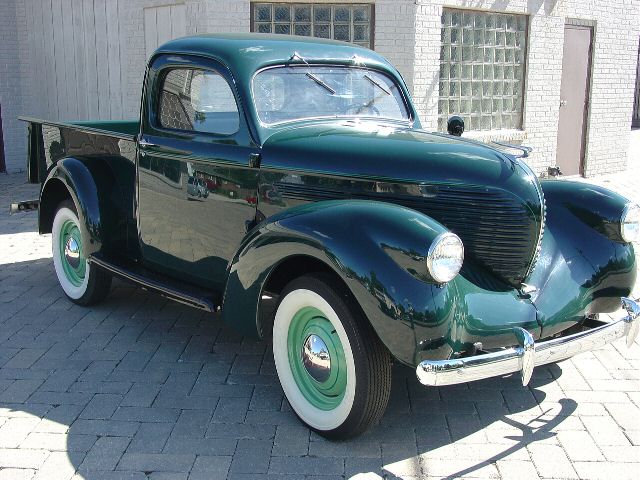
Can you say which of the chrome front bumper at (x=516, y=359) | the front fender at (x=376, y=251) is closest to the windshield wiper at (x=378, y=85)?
the front fender at (x=376, y=251)

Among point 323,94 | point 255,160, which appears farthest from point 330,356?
point 323,94

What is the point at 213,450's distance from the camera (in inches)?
126

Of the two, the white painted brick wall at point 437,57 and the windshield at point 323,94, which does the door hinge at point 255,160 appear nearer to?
the windshield at point 323,94

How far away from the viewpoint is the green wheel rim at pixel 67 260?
5.14 meters

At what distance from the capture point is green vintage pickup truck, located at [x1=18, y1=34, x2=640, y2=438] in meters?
3.02

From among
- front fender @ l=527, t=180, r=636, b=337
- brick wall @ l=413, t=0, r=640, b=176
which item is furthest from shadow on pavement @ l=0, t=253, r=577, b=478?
brick wall @ l=413, t=0, r=640, b=176

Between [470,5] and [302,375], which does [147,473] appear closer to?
[302,375]

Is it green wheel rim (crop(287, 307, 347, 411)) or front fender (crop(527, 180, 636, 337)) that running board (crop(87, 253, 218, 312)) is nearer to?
green wheel rim (crop(287, 307, 347, 411))

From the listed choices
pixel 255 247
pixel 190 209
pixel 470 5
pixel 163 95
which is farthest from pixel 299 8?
pixel 255 247

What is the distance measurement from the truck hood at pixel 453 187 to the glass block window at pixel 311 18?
5.05m

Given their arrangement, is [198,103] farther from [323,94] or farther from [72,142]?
[72,142]

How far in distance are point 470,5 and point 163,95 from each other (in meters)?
5.61

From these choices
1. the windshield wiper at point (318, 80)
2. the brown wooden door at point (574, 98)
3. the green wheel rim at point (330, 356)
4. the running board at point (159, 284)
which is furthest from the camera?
the brown wooden door at point (574, 98)

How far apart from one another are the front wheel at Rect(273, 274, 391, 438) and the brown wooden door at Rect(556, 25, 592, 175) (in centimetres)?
811
